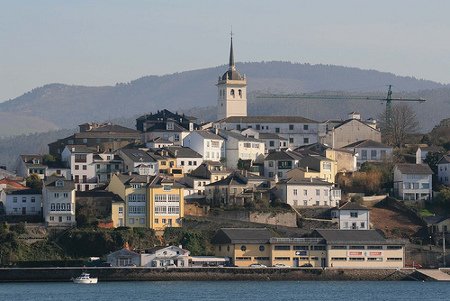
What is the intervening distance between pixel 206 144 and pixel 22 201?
51.2ft

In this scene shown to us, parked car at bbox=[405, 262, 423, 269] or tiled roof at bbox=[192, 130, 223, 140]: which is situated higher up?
tiled roof at bbox=[192, 130, 223, 140]

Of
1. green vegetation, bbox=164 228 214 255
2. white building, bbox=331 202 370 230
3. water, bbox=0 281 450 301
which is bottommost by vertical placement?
water, bbox=0 281 450 301

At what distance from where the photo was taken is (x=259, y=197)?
91812mm

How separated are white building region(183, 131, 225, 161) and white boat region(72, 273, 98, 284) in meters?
21.4

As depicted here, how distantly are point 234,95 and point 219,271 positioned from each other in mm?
35128

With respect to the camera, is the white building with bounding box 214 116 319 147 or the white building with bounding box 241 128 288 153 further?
the white building with bounding box 214 116 319 147

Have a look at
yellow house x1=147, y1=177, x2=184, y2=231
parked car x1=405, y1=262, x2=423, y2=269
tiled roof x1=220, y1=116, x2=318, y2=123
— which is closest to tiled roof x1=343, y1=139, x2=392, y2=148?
tiled roof x1=220, y1=116, x2=318, y2=123

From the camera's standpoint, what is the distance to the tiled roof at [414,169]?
97062mm

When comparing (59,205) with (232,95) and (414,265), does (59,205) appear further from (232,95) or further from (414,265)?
(232,95)

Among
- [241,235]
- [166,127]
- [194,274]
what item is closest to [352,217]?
[241,235]

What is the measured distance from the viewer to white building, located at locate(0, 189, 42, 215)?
292 ft

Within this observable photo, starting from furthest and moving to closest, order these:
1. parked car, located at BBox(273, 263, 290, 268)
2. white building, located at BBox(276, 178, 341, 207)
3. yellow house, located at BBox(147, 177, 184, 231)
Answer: white building, located at BBox(276, 178, 341, 207), yellow house, located at BBox(147, 177, 184, 231), parked car, located at BBox(273, 263, 290, 268)

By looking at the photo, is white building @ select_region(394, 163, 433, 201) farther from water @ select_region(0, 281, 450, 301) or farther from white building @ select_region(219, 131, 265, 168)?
water @ select_region(0, 281, 450, 301)

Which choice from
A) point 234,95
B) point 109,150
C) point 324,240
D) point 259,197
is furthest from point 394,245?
point 234,95
